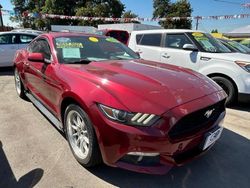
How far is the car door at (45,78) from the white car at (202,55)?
3.44m

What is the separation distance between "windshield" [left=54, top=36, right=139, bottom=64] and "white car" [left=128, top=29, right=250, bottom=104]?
88.7 inches

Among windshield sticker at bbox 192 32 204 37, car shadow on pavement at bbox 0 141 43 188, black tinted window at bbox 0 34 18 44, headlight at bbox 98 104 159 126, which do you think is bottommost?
car shadow on pavement at bbox 0 141 43 188

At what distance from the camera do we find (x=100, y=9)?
1526 inches

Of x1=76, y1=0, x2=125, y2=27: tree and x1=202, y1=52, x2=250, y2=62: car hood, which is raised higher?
x1=76, y1=0, x2=125, y2=27: tree

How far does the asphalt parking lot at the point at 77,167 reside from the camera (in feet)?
8.83

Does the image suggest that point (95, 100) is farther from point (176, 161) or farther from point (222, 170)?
point (222, 170)

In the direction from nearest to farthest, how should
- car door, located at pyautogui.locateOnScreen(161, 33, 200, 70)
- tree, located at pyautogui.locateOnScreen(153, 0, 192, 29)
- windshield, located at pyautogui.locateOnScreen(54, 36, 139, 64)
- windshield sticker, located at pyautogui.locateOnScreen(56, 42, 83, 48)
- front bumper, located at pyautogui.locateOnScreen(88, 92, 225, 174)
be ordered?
front bumper, located at pyautogui.locateOnScreen(88, 92, 225, 174), windshield, located at pyautogui.locateOnScreen(54, 36, 139, 64), windshield sticker, located at pyautogui.locateOnScreen(56, 42, 83, 48), car door, located at pyautogui.locateOnScreen(161, 33, 200, 70), tree, located at pyautogui.locateOnScreen(153, 0, 192, 29)

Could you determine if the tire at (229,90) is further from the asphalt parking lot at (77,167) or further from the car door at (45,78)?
the car door at (45,78)

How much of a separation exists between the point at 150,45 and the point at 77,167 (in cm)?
498

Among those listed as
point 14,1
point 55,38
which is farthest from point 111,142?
point 14,1

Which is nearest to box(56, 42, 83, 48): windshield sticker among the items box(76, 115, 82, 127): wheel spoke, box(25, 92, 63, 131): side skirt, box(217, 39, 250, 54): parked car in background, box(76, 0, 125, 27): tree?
box(25, 92, 63, 131): side skirt

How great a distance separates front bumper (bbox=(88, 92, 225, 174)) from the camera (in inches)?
88.7

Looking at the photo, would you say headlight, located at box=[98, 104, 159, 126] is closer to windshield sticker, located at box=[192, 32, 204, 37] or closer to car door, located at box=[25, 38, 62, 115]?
car door, located at box=[25, 38, 62, 115]

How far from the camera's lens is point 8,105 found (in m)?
5.25
